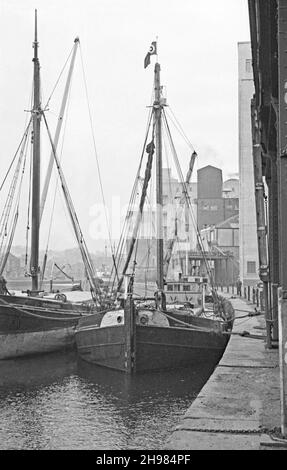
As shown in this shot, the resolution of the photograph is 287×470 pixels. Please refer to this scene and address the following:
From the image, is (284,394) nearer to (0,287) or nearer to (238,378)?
(238,378)

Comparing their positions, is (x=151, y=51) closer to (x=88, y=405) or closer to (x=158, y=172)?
(x=158, y=172)

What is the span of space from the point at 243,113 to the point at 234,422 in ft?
169

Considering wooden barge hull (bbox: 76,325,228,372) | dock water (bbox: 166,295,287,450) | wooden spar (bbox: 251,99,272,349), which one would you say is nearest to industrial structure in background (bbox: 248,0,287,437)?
wooden spar (bbox: 251,99,272,349)

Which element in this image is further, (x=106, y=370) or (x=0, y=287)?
(x=0, y=287)

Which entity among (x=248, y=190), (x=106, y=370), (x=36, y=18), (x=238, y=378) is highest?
(x=36, y=18)

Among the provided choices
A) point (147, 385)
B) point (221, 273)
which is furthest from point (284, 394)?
point (221, 273)

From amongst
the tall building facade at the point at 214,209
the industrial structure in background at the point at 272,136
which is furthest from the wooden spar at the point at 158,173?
the tall building facade at the point at 214,209

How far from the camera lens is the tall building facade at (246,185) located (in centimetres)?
5246

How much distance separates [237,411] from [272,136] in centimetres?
620

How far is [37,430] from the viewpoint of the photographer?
10.9m

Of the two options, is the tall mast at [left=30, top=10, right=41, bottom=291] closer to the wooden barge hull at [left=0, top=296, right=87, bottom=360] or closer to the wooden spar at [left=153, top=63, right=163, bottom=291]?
the wooden barge hull at [left=0, top=296, right=87, bottom=360]

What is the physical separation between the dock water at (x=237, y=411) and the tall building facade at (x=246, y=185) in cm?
4084

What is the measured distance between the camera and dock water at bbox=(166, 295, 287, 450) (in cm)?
597

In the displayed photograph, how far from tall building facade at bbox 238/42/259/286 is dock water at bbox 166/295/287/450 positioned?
40841mm
